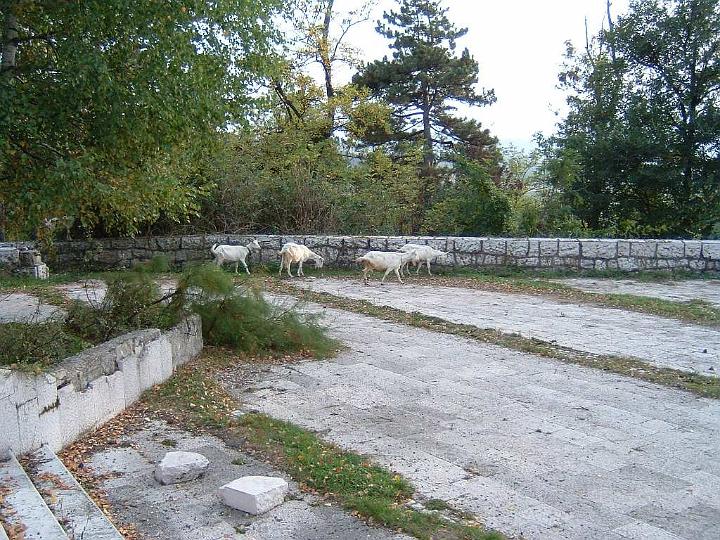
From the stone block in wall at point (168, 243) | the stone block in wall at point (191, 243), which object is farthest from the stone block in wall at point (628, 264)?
the stone block in wall at point (168, 243)

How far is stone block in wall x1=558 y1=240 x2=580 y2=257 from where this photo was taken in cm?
1465

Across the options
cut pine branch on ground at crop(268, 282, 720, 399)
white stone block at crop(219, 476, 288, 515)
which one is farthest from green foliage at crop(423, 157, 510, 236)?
white stone block at crop(219, 476, 288, 515)

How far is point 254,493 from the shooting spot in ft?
12.9

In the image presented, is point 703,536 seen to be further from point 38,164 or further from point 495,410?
point 38,164

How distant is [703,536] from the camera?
12.3ft

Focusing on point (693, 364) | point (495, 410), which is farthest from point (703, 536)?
point (693, 364)

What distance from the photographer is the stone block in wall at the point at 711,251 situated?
14.4 metres

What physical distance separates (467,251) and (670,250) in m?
4.15

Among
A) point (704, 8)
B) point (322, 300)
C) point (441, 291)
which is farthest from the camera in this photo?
point (704, 8)

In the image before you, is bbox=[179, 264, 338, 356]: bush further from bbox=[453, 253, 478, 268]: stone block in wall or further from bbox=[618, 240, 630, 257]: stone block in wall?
bbox=[618, 240, 630, 257]: stone block in wall

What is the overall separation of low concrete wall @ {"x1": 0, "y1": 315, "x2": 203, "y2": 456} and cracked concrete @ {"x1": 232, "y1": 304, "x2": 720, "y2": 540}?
872mm

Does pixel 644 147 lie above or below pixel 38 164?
above

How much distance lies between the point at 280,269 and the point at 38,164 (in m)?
8.02

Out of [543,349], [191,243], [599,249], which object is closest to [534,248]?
[599,249]
